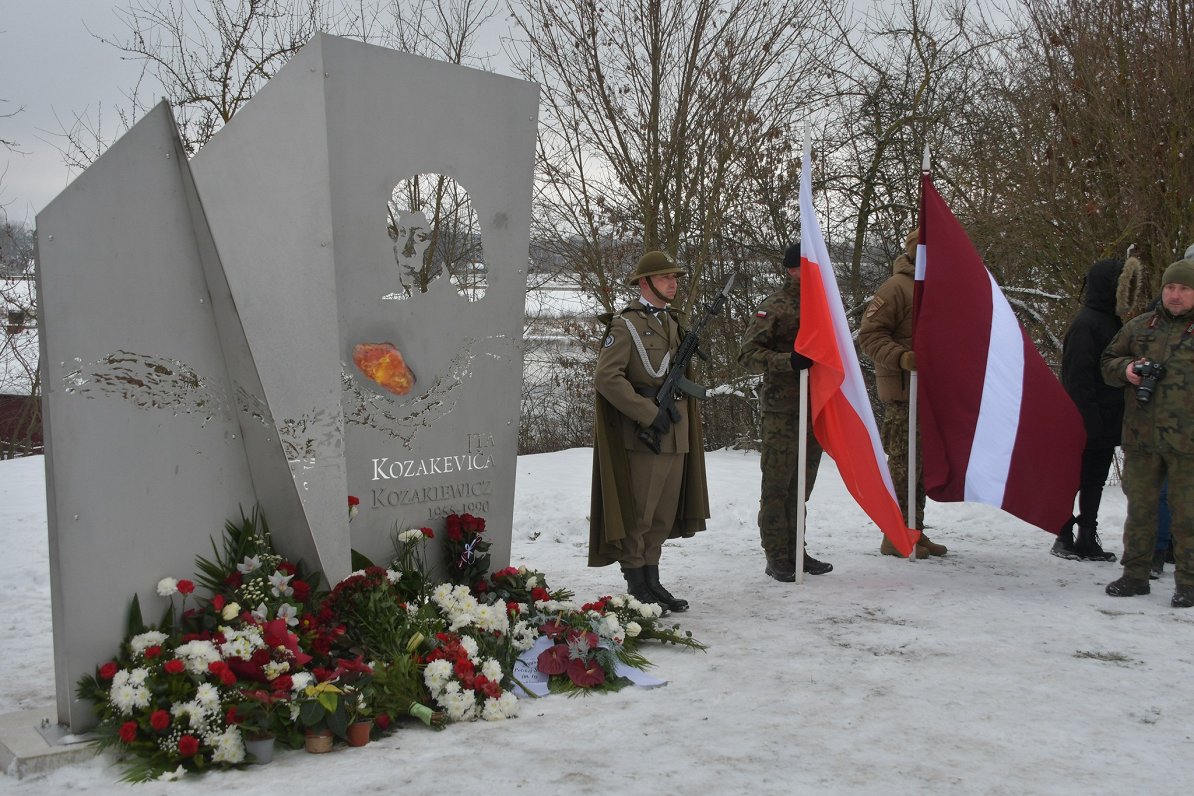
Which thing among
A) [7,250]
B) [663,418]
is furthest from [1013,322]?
[7,250]

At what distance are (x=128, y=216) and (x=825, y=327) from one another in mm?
3499

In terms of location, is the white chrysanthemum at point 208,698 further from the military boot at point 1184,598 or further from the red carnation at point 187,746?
the military boot at point 1184,598

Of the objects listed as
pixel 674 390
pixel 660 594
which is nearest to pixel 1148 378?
pixel 674 390

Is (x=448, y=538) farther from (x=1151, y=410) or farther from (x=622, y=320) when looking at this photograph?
(x=1151, y=410)

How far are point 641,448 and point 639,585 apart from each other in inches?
27.2

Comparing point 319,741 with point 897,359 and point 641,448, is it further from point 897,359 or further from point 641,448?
point 897,359

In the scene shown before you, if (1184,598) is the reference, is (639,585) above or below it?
above

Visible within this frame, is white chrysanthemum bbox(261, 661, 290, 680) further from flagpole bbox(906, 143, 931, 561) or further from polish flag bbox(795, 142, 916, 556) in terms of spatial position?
flagpole bbox(906, 143, 931, 561)

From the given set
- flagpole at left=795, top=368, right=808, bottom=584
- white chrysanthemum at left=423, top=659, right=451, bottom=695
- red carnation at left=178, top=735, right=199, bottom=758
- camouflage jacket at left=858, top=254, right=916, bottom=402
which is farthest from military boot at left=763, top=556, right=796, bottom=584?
red carnation at left=178, top=735, right=199, bottom=758

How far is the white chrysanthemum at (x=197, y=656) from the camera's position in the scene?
359 centimetres

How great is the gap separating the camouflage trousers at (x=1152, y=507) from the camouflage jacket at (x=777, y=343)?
177cm

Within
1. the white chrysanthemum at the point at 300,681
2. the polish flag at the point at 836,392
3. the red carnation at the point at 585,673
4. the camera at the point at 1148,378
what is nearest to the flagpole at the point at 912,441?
the polish flag at the point at 836,392

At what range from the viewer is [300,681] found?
3.65 m

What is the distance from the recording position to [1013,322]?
632 cm
